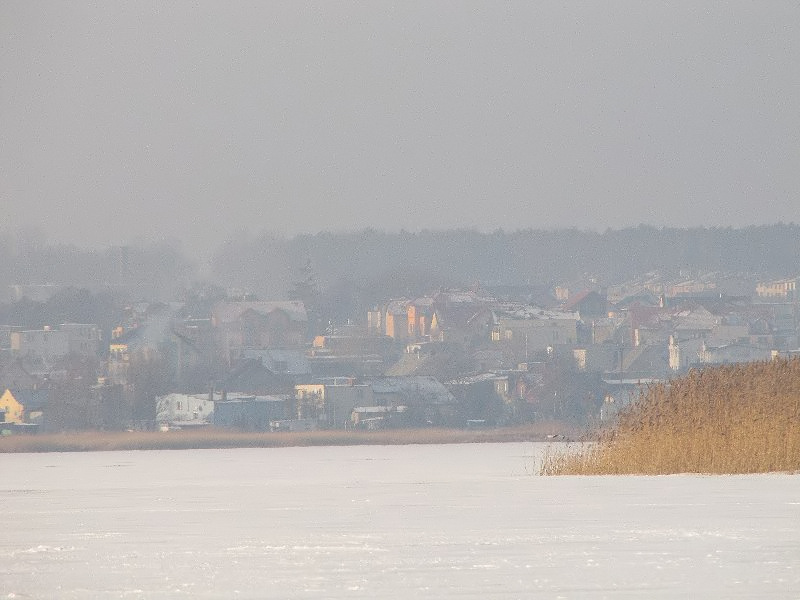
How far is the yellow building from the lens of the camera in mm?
78562

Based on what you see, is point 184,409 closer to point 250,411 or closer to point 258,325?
point 250,411

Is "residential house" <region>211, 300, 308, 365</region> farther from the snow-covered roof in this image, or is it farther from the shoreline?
the shoreline

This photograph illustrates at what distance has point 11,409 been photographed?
80875 millimetres

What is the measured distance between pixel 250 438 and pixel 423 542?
5928 cm

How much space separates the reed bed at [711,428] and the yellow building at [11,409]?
2479 inches

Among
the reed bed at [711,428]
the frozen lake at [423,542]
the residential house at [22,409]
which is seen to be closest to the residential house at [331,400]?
the residential house at [22,409]

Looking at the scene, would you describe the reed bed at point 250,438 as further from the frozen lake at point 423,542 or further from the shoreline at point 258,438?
the frozen lake at point 423,542

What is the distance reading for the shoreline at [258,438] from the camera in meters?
62.2

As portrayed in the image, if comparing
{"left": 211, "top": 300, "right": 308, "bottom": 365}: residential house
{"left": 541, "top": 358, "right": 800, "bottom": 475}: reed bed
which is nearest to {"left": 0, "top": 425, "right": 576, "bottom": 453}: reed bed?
{"left": 211, "top": 300, "right": 308, "bottom": 365}: residential house

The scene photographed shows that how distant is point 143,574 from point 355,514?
413cm

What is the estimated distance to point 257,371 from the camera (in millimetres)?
87500

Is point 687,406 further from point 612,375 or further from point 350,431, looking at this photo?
point 612,375

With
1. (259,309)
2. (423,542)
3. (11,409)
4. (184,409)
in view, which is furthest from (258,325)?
(423,542)

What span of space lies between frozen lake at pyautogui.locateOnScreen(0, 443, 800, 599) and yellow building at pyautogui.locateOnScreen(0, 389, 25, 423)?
2474 inches
